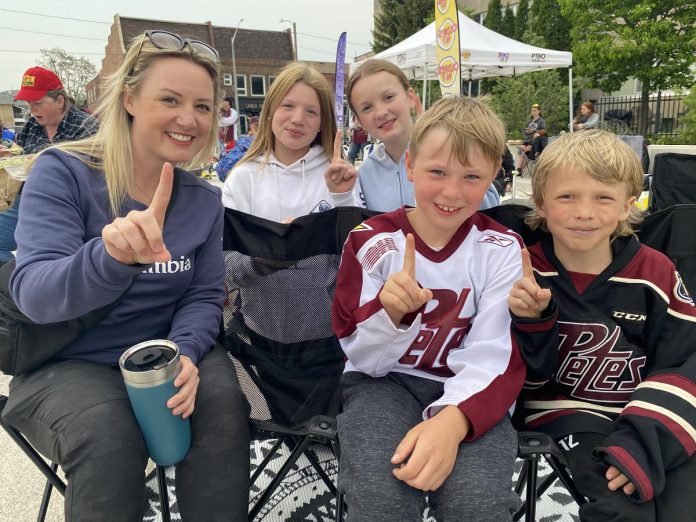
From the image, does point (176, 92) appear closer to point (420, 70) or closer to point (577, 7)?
point (420, 70)

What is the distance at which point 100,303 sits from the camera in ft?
4.19

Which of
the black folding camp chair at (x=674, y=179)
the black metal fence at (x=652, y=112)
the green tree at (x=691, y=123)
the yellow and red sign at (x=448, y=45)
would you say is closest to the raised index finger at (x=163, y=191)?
the black folding camp chair at (x=674, y=179)

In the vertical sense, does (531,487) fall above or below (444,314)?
below

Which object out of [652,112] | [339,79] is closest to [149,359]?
[339,79]

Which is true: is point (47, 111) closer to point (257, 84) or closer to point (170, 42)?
point (170, 42)

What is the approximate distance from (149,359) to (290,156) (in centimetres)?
146

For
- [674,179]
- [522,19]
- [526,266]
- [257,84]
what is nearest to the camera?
[526,266]

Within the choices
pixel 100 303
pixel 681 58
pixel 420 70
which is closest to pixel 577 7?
pixel 681 58

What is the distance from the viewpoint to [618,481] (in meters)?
1.21

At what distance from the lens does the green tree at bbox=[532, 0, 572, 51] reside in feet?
72.2

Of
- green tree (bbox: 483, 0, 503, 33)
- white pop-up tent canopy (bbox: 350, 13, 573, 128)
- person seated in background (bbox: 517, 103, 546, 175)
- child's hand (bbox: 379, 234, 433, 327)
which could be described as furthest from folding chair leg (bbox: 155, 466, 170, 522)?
green tree (bbox: 483, 0, 503, 33)

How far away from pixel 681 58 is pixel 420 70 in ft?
26.9

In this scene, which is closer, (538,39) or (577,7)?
(577,7)

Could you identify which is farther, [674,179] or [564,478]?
[674,179]
